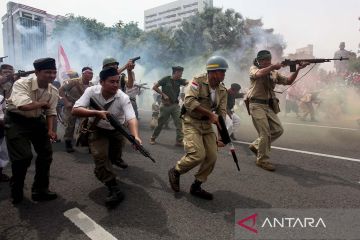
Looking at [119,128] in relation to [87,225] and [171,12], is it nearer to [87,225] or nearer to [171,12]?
[87,225]

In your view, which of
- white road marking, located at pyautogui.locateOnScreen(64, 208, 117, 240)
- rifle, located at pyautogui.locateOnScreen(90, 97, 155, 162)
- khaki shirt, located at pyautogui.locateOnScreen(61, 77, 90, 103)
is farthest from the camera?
khaki shirt, located at pyautogui.locateOnScreen(61, 77, 90, 103)

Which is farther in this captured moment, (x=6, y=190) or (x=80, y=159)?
(x=80, y=159)

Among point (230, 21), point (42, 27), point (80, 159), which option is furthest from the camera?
point (42, 27)

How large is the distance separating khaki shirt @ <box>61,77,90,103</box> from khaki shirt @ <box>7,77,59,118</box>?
9.68 feet

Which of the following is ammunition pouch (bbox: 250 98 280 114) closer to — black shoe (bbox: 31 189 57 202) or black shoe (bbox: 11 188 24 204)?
black shoe (bbox: 31 189 57 202)

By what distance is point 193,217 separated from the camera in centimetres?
343

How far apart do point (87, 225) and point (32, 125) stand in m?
1.47

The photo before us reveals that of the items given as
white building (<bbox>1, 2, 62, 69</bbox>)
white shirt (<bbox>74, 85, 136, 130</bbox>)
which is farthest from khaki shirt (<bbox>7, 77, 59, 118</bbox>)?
white building (<bbox>1, 2, 62, 69</bbox>)

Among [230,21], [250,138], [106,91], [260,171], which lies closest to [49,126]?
[106,91]

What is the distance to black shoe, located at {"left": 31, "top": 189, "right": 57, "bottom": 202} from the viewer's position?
3.99 m

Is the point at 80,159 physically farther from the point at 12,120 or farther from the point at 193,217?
the point at 193,217

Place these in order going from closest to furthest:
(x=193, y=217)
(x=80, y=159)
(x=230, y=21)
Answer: (x=193, y=217), (x=80, y=159), (x=230, y=21)

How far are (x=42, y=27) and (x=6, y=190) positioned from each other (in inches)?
2117

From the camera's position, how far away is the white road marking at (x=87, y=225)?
10.0 feet
